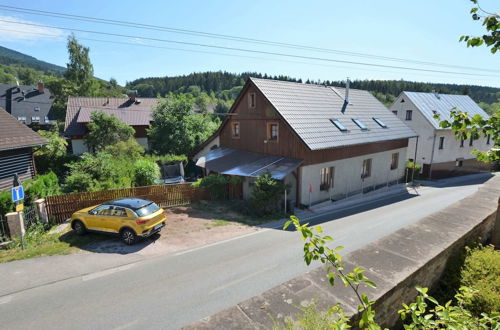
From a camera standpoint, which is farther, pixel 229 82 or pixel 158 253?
pixel 229 82

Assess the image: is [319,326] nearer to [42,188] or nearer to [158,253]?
[158,253]

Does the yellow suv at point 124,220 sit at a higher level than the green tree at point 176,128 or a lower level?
lower

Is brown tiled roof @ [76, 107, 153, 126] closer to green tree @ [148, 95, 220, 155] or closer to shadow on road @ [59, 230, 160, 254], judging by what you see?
green tree @ [148, 95, 220, 155]

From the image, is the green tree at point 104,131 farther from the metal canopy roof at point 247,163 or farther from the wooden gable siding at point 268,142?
the wooden gable siding at point 268,142

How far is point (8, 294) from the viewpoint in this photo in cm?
798

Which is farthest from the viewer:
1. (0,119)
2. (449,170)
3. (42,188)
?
(449,170)

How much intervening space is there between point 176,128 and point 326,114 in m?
16.4

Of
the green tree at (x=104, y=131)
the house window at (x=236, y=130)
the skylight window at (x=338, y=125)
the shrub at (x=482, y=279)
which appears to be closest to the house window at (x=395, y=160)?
the skylight window at (x=338, y=125)

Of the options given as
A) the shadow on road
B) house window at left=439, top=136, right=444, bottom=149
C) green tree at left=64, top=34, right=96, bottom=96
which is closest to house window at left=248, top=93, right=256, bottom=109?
the shadow on road

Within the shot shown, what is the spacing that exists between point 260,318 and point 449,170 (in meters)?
35.8

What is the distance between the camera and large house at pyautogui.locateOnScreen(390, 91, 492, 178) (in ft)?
96.1

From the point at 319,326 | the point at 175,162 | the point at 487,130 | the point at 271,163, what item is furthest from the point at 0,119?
the point at 487,130

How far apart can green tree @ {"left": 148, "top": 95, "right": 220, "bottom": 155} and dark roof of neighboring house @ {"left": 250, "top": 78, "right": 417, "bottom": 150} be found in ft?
40.0

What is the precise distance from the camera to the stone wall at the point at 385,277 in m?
3.19
